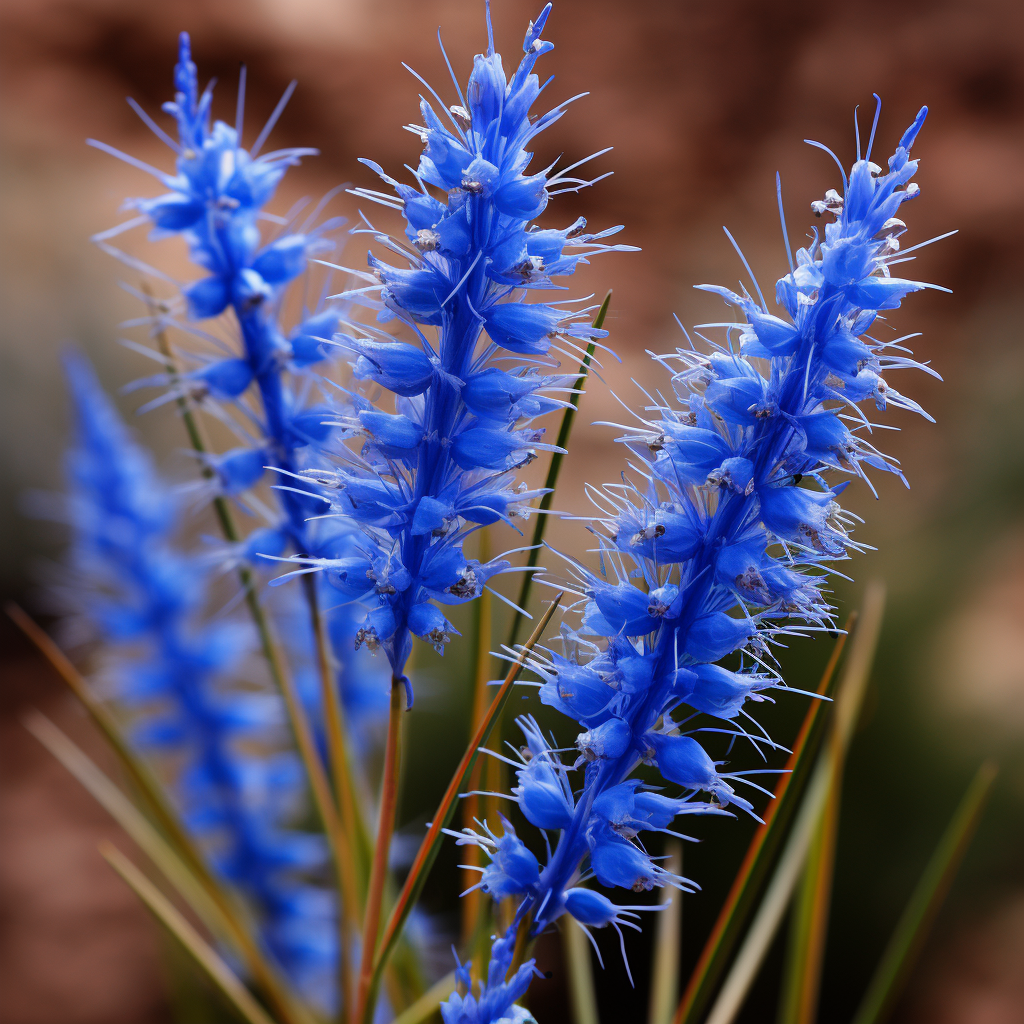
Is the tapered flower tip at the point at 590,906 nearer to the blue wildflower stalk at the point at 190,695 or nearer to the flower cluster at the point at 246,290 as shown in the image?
the flower cluster at the point at 246,290

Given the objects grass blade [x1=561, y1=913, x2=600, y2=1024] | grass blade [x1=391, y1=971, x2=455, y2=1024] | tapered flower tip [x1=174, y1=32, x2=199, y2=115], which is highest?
tapered flower tip [x1=174, y1=32, x2=199, y2=115]

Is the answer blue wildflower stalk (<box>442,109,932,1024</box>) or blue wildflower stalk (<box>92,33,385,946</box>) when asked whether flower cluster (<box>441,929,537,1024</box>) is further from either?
blue wildflower stalk (<box>92,33,385,946</box>)

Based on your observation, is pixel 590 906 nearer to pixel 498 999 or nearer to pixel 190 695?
pixel 498 999

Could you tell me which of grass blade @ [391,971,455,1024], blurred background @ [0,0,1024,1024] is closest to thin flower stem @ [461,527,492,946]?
grass blade @ [391,971,455,1024]

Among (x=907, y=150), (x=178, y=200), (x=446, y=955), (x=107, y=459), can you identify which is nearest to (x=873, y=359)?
(x=907, y=150)

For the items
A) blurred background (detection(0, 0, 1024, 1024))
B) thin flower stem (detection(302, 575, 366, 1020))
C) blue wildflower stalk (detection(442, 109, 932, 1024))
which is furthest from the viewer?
blurred background (detection(0, 0, 1024, 1024))

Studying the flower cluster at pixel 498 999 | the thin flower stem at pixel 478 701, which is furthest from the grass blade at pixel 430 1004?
the flower cluster at pixel 498 999

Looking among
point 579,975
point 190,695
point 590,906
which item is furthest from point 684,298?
point 590,906
